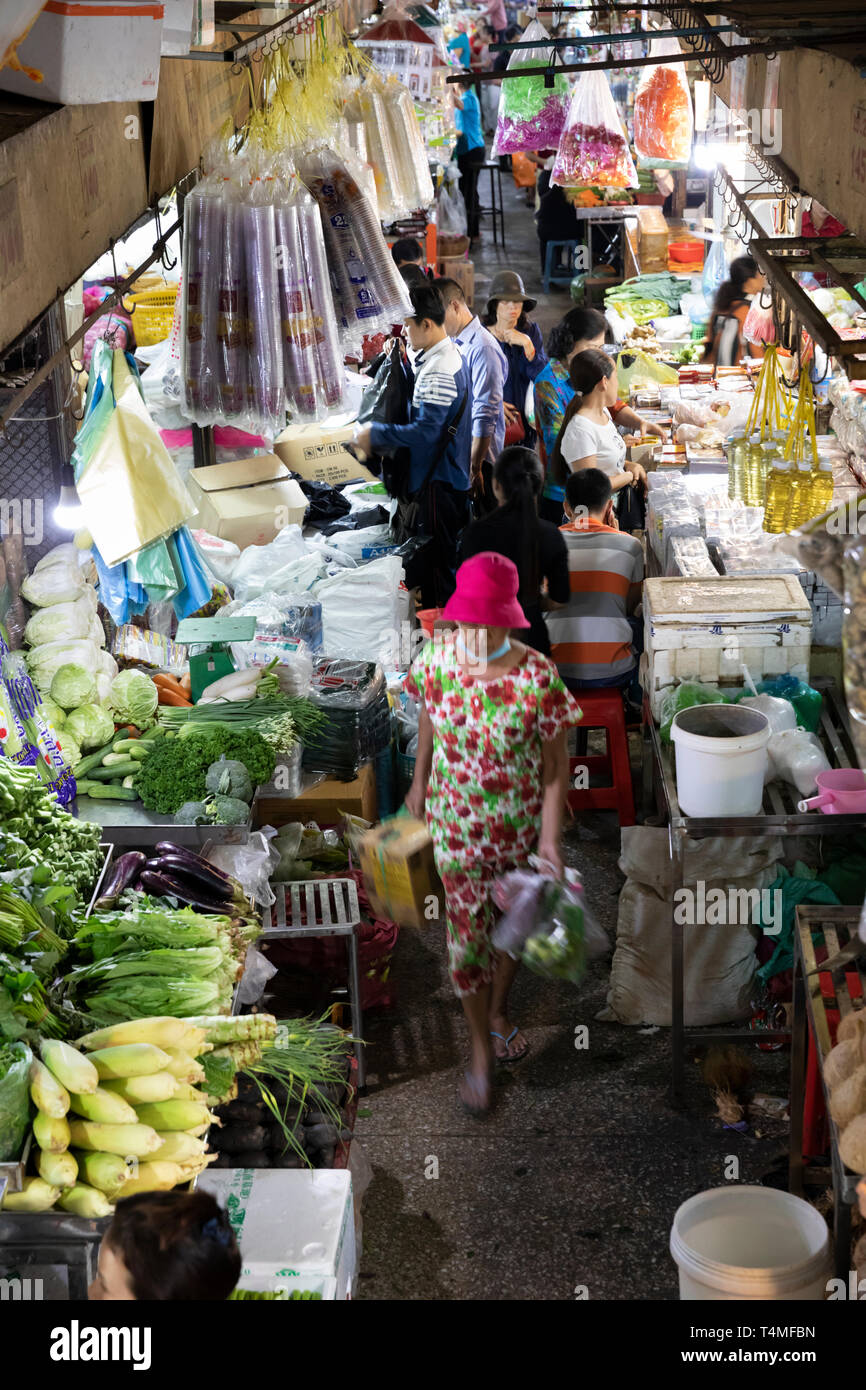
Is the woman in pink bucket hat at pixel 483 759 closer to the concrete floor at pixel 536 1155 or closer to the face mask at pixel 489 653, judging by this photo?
the face mask at pixel 489 653

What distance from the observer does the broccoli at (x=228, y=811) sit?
485 centimetres

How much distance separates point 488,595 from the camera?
439cm

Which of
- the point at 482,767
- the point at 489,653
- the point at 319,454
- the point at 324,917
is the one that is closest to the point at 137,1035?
the point at 324,917

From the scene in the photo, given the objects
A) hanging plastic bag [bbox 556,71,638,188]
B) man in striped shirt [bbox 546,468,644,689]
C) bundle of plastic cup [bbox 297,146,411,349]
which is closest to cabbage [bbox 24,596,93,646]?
bundle of plastic cup [bbox 297,146,411,349]

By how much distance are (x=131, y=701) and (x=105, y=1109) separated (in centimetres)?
271

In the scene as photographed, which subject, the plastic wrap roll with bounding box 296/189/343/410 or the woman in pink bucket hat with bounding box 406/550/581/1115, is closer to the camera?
the woman in pink bucket hat with bounding box 406/550/581/1115

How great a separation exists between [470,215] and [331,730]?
15.5 meters

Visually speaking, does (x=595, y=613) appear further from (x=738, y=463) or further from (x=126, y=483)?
(x=126, y=483)

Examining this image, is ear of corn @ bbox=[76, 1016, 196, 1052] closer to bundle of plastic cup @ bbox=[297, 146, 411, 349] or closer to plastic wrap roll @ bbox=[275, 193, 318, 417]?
plastic wrap roll @ bbox=[275, 193, 318, 417]

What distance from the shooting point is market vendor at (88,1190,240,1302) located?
2.39 metres

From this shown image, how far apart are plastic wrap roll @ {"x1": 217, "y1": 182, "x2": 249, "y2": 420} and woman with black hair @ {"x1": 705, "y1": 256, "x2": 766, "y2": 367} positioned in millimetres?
4855
